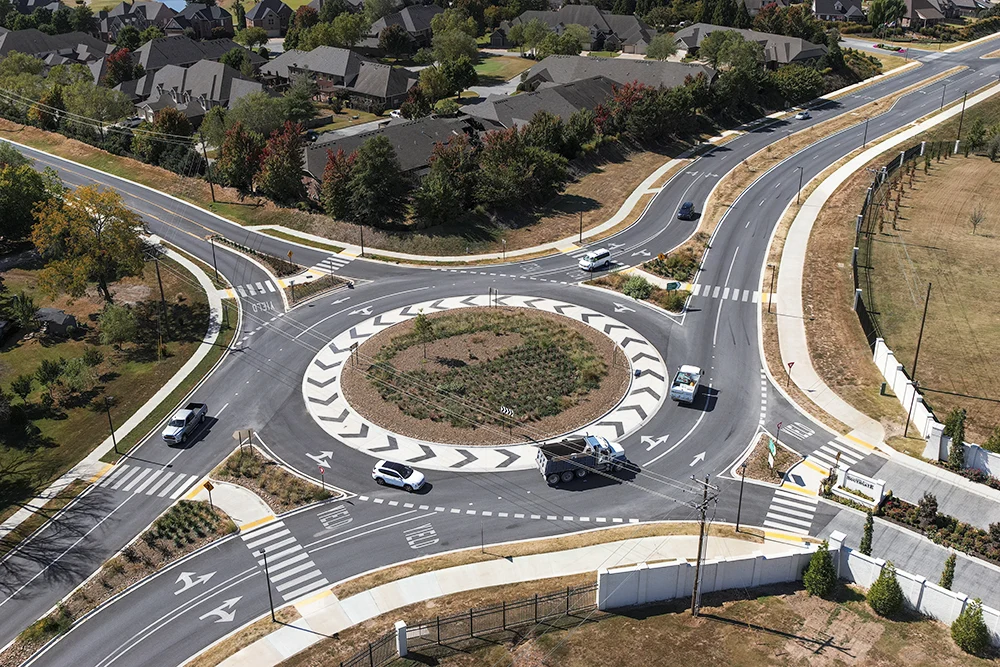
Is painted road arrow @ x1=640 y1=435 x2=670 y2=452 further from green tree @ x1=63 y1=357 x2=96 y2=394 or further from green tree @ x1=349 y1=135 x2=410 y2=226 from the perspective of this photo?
green tree @ x1=349 y1=135 x2=410 y2=226

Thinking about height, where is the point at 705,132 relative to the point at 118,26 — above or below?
below

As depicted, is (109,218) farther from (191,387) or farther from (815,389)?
(815,389)

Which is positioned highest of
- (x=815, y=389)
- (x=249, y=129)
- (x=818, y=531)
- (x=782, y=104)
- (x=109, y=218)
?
(x=782, y=104)

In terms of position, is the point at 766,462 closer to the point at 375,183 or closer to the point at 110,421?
the point at 110,421

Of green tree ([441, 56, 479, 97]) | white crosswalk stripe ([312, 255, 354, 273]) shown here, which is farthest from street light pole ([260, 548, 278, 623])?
green tree ([441, 56, 479, 97])

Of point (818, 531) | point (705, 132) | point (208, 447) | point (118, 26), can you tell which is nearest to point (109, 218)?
point (208, 447)

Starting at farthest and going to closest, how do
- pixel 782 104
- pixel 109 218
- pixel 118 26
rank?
pixel 118 26, pixel 782 104, pixel 109 218
